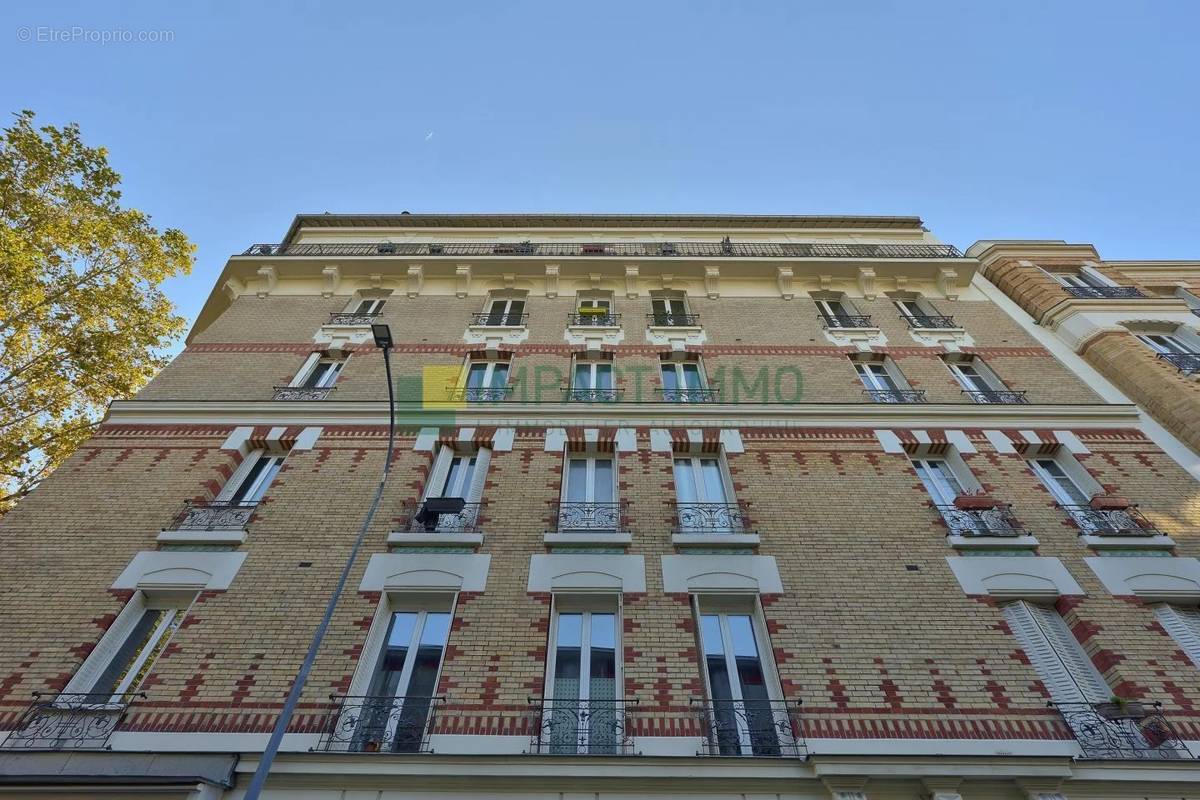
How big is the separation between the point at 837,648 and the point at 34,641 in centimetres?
997

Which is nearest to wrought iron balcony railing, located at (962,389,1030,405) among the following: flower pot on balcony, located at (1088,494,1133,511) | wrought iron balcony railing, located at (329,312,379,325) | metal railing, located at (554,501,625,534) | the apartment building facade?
the apartment building facade

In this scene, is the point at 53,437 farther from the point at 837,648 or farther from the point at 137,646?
the point at 837,648

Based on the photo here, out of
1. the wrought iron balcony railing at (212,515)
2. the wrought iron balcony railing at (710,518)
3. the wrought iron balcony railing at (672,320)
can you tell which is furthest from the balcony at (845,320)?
the wrought iron balcony railing at (212,515)

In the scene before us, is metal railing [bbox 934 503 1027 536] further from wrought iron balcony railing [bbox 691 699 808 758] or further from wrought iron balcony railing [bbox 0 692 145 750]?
wrought iron balcony railing [bbox 0 692 145 750]

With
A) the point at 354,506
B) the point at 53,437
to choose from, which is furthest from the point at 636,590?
the point at 53,437

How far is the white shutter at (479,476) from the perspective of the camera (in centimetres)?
950

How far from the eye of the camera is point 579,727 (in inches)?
257

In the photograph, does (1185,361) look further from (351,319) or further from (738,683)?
(351,319)

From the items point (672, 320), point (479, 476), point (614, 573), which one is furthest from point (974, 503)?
point (479, 476)

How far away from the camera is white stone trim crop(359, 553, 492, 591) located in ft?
26.1

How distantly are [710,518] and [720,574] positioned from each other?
3.43 ft

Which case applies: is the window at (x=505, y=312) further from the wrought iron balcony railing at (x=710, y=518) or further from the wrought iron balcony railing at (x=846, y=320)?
the wrought iron balcony railing at (x=846, y=320)

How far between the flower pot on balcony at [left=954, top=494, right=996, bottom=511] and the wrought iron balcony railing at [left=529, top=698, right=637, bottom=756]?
610 centimetres

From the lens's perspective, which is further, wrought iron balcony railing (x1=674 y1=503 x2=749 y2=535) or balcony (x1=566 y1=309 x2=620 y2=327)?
balcony (x1=566 y1=309 x2=620 y2=327)
